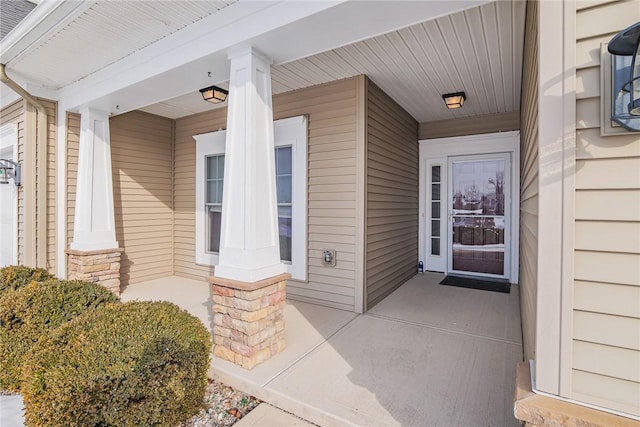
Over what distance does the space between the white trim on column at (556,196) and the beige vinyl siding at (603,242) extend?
0.09 ft

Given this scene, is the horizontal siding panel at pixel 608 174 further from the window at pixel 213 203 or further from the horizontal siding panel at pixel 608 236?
the window at pixel 213 203

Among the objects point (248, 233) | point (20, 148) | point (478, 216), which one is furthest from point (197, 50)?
point (478, 216)

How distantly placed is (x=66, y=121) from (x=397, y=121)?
4.48 metres

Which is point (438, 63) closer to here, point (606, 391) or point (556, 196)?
point (556, 196)

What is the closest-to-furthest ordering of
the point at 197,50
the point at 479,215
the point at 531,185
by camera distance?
the point at 531,185 → the point at 197,50 → the point at 479,215

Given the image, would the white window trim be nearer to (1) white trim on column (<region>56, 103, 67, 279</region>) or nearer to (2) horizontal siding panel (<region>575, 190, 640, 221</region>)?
(1) white trim on column (<region>56, 103, 67, 279</region>)

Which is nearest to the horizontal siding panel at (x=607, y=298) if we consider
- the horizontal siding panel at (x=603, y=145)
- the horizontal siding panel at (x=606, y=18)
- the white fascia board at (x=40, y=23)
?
the horizontal siding panel at (x=603, y=145)

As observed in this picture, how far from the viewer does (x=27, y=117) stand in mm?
4047

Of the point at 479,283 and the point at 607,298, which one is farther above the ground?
the point at 607,298

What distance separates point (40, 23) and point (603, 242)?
4.22 meters

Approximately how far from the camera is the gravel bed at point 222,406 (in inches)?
75.8

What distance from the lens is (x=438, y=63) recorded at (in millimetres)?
3250

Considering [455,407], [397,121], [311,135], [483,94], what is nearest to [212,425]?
[455,407]

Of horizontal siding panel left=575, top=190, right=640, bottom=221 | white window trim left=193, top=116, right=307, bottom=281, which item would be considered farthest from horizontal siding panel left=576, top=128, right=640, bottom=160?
white window trim left=193, top=116, right=307, bottom=281
